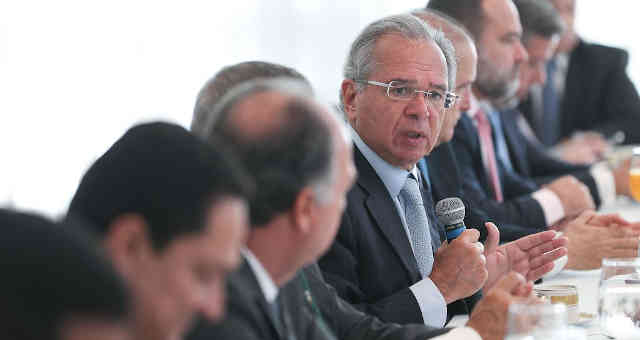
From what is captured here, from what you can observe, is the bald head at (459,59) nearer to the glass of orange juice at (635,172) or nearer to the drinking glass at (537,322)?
the glass of orange juice at (635,172)

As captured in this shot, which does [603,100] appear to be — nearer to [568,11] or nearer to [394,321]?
[568,11]

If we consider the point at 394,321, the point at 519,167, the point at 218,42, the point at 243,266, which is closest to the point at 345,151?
the point at 243,266

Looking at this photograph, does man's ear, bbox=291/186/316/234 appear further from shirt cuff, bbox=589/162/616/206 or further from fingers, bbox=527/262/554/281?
shirt cuff, bbox=589/162/616/206

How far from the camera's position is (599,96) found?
5992 mm

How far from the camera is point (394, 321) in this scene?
2193 millimetres

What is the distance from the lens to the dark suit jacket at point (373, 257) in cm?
220

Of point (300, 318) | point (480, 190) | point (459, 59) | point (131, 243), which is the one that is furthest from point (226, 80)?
point (480, 190)

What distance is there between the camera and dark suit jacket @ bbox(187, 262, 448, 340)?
136 cm

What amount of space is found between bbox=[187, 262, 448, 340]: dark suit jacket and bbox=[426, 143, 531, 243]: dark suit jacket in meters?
0.74

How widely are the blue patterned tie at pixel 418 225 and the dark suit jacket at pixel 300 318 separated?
1.40 feet

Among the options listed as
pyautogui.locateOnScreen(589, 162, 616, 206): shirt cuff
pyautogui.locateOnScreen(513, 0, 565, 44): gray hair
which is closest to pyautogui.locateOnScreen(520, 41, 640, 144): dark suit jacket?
pyautogui.locateOnScreen(513, 0, 565, 44): gray hair

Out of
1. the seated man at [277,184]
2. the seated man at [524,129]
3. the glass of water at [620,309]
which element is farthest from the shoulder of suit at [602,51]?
the seated man at [277,184]

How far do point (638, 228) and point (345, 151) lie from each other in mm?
1942

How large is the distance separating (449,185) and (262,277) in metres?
1.64
